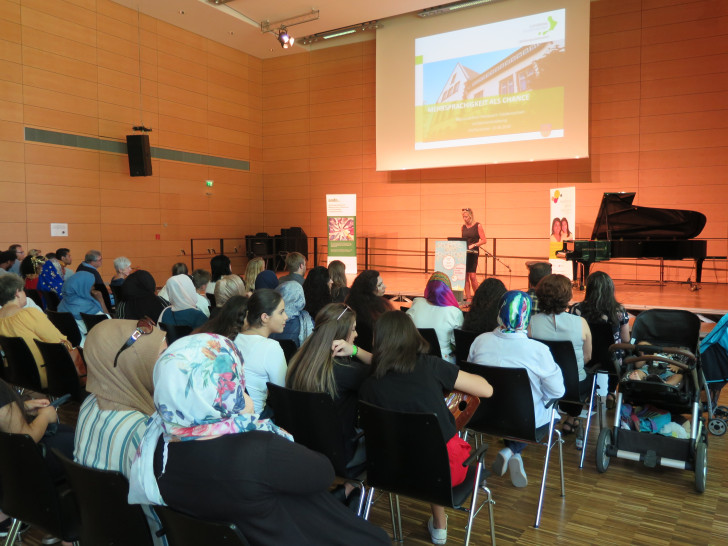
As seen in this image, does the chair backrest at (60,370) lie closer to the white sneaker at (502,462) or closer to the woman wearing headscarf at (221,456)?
the woman wearing headscarf at (221,456)

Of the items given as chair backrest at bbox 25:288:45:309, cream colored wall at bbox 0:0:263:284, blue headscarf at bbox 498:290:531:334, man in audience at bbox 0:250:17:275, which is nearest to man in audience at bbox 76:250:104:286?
chair backrest at bbox 25:288:45:309

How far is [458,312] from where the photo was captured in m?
3.95

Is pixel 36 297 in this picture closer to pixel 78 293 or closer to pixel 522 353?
pixel 78 293

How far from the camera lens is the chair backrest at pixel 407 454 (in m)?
2.07

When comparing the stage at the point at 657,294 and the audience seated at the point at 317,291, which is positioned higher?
the audience seated at the point at 317,291

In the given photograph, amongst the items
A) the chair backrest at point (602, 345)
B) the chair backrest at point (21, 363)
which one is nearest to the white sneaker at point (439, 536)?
the chair backrest at point (602, 345)

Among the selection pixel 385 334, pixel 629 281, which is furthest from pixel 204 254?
pixel 385 334

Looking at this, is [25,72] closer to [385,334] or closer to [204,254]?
[204,254]

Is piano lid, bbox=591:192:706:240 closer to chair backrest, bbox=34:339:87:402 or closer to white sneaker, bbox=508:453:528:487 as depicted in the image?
white sneaker, bbox=508:453:528:487

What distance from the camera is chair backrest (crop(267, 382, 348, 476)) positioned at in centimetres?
232

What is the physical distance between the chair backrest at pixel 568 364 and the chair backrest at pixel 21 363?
3353mm

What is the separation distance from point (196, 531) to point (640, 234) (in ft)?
31.1

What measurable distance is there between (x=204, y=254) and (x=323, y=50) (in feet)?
Answer: 19.6

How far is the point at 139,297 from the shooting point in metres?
5.08
